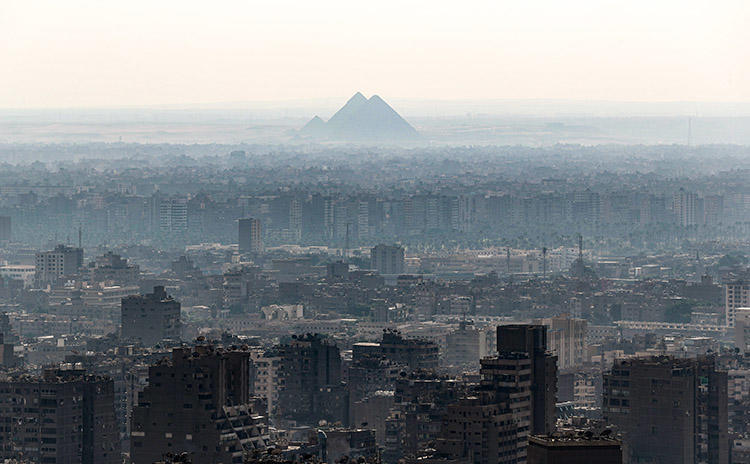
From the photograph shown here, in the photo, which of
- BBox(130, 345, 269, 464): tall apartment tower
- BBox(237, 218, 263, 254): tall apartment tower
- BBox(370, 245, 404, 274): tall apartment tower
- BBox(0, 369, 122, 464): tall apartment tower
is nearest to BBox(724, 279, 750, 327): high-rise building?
BBox(370, 245, 404, 274): tall apartment tower

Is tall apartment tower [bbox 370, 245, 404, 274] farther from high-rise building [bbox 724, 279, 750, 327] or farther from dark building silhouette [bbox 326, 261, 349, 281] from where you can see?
high-rise building [bbox 724, 279, 750, 327]

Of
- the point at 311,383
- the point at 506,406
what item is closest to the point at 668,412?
the point at 506,406

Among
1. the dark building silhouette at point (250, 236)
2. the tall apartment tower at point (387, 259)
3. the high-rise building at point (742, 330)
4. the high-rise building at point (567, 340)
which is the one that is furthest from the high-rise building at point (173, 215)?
the high-rise building at point (567, 340)

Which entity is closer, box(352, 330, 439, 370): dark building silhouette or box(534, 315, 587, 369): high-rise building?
box(352, 330, 439, 370): dark building silhouette

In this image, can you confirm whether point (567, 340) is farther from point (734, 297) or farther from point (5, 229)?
point (5, 229)

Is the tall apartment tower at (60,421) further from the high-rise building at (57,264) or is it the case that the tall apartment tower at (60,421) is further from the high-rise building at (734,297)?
the high-rise building at (57,264)

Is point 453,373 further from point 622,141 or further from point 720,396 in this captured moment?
point 622,141
